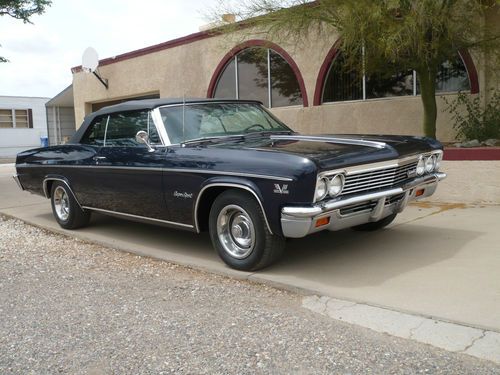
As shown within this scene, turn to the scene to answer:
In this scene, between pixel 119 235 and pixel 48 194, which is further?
pixel 48 194

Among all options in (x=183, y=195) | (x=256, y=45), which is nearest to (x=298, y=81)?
(x=256, y=45)

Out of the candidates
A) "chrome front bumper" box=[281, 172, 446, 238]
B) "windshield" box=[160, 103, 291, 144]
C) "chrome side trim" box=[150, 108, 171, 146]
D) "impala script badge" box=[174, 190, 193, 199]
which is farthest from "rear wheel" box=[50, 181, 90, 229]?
"chrome front bumper" box=[281, 172, 446, 238]

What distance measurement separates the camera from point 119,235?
6.74 metres

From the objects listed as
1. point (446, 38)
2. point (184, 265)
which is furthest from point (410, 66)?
point (184, 265)

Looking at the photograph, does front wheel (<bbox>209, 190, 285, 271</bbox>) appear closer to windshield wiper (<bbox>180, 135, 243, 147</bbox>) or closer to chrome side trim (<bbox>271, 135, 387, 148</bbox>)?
windshield wiper (<bbox>180, 135, 243, 147</bbox>)

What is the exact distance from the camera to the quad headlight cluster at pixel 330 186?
4281 millimetres

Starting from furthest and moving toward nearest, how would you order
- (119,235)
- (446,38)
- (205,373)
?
(446,38), (119,235), (205,373)

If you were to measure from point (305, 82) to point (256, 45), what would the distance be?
1667 mm

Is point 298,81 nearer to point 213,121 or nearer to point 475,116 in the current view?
point 475,116

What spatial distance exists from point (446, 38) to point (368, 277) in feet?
16.5

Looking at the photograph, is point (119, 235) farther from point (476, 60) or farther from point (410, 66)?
point (476, 60)

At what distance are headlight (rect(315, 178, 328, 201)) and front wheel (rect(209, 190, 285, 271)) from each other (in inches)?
21.3

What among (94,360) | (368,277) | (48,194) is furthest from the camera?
(48,194)

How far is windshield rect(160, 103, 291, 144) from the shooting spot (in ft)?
18.2
